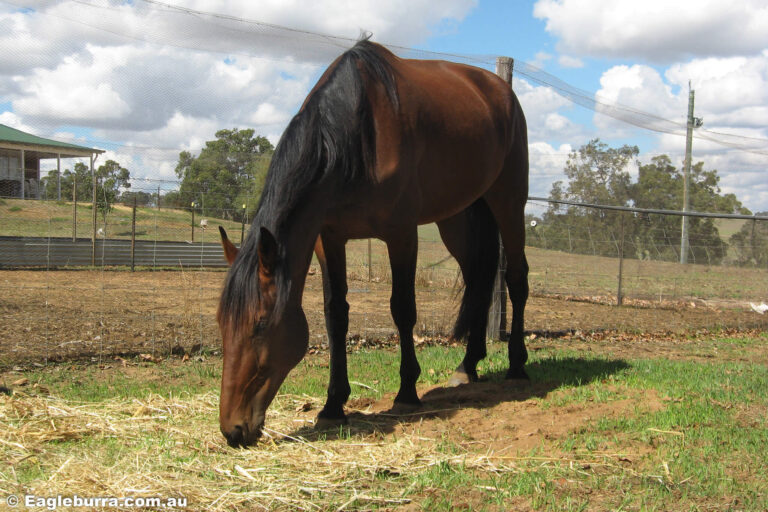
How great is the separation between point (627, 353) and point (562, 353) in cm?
93

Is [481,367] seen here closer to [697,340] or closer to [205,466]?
[205,466]

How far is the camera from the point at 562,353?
661cm

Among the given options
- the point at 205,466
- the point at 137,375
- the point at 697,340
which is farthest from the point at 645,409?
the point at 697,340

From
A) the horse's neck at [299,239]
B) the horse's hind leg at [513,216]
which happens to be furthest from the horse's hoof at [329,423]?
the horse's hind leg at [513,216]

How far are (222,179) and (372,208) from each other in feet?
40.8

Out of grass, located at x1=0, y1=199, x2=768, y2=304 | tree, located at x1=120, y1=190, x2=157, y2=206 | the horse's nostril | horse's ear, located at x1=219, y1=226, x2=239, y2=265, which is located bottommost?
the horse's nostril

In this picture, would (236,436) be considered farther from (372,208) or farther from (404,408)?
(372,208)

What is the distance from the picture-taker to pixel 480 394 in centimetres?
455

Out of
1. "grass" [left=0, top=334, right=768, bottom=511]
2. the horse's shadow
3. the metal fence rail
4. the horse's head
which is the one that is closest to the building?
the metal fence rail

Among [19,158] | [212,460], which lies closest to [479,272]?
[212,460]

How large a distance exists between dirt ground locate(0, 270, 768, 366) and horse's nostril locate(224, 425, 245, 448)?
300 centimetres

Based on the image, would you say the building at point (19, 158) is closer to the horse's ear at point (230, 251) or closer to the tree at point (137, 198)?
the tree at point (137, 198)

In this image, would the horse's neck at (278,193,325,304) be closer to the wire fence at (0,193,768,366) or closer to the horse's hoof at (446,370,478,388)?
the horse's hoof at (446,370,478,388)

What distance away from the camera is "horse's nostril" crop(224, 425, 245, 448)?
122 inches
